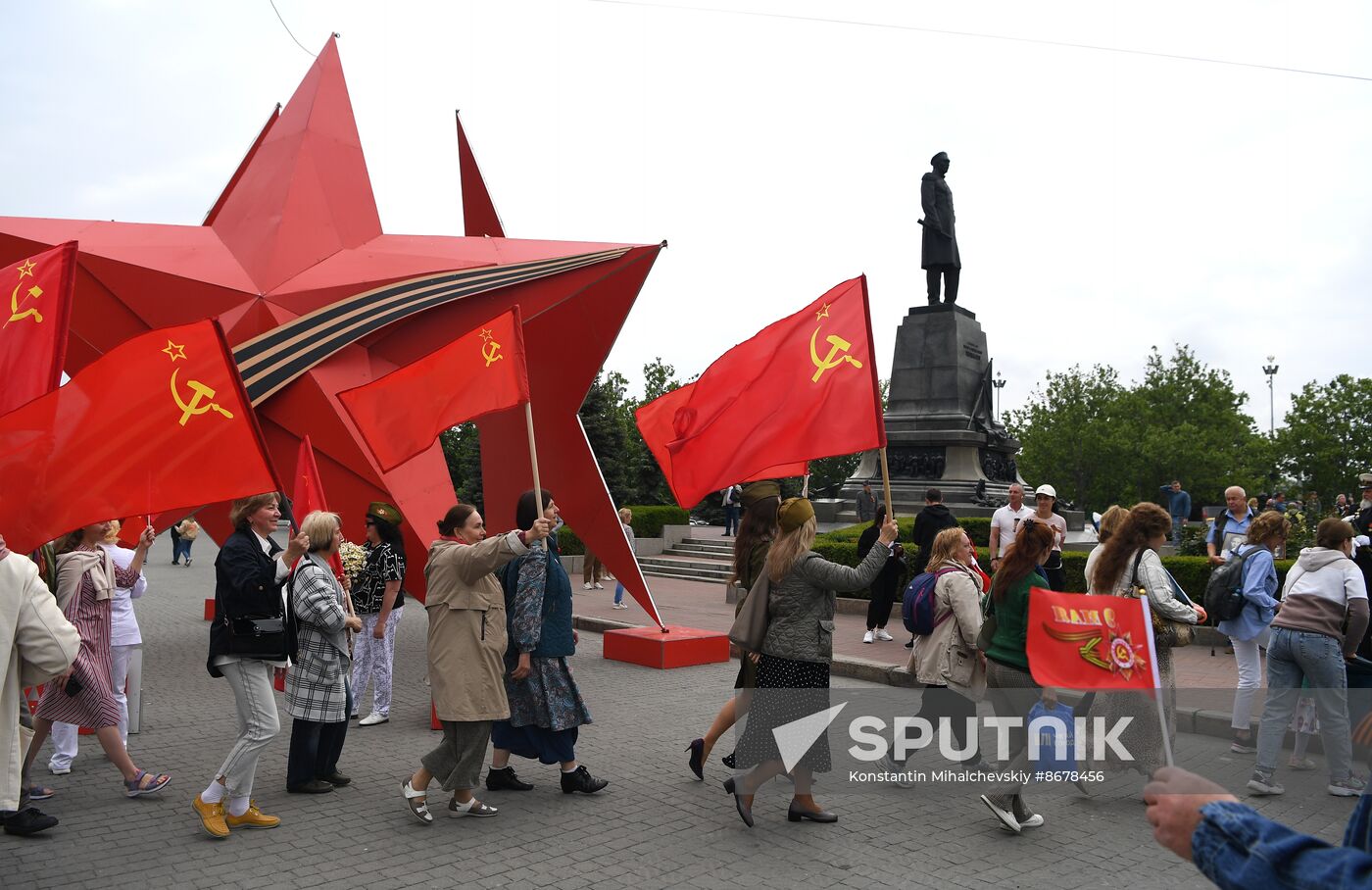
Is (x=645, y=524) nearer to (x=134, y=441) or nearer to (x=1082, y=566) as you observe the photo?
(x=1082, y=566)

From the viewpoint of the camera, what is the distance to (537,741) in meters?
6.36

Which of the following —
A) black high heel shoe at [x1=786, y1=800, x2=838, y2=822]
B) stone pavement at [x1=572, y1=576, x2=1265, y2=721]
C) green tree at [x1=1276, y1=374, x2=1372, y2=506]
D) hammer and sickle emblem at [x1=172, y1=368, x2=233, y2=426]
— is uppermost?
green tree at [x1=1276, y1=374, x2=1372, y2=506]

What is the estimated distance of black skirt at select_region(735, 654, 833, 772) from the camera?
5711 millimetres

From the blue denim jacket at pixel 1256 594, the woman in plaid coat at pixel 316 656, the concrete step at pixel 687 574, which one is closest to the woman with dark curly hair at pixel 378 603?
the woman in plaid coat at pixel 316 656

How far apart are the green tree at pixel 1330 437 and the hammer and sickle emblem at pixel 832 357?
51878 mm

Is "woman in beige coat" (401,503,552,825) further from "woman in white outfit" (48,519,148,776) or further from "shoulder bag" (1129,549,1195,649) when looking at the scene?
"shoulder bag" (1129,549,1195,649)

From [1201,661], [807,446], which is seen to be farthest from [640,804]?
[1201,661]

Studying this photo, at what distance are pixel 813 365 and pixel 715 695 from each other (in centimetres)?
384

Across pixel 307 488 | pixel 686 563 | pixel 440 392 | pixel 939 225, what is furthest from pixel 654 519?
pixel 440 392

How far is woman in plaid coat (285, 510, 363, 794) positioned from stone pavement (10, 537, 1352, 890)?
0.28 metres

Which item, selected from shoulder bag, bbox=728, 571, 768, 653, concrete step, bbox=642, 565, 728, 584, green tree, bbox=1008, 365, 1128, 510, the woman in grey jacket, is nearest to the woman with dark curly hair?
shoulder bag, bbox=728, 571, 768, 653

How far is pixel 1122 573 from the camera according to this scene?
6539mm

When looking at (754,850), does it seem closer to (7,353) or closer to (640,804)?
(640,804)

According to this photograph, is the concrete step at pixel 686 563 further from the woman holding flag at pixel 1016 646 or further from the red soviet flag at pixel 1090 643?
the red soviet flag at pixel 1090 643
